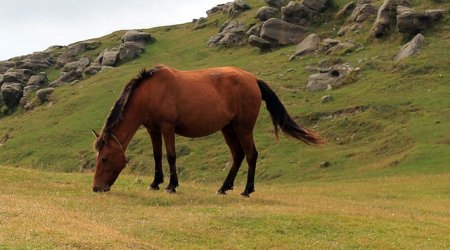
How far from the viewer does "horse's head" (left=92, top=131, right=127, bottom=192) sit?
54.0 ft

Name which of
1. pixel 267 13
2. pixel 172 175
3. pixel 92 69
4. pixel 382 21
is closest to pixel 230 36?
pixel 267 13

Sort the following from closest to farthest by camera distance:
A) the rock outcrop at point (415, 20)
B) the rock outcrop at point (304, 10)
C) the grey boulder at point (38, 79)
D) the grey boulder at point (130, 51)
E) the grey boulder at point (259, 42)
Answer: the rock outcrop at point (415, 20), the grey boulder at point (259, 42), the rock outcrop at point (304, 10), the grey boulder at point (130, 51), the grey boulder at point (38, 79)

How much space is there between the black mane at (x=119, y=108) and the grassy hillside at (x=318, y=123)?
18.7 metres

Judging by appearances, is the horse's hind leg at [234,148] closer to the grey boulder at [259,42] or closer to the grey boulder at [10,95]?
the grey boulder at [259,42]

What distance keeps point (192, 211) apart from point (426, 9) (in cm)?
4581

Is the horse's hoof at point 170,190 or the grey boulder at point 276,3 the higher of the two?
the grey boulder at point 276,3

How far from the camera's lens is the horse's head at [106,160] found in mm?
16469

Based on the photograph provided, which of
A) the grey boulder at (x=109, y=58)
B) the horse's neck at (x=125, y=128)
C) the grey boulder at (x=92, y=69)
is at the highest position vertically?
the horse's neck at (x=125, y=128)

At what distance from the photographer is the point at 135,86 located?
668 inches

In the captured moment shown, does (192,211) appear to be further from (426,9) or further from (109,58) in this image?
(109,58)

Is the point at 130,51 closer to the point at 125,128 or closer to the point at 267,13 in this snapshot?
the point at 267,13

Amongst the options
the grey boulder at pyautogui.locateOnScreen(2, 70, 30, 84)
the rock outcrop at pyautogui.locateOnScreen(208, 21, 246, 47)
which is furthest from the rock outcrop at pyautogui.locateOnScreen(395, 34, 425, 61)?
the grey boulder at pyautogui.locateOnScreen(2, 70, 30, 84)

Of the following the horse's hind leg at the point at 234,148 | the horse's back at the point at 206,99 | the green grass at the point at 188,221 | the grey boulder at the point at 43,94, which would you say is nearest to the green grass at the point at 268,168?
the green grass at the point at 188,221

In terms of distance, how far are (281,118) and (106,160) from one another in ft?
18.0
